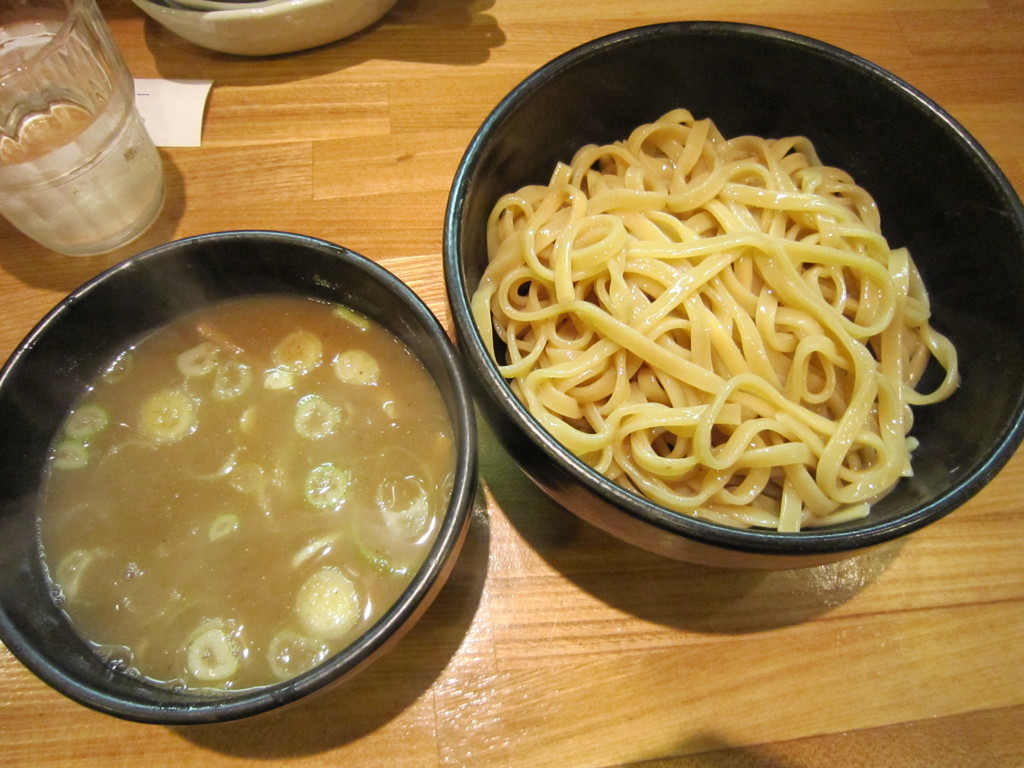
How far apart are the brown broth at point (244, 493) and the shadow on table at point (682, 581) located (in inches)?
11.1

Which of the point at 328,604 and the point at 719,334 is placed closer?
the point at 328,604

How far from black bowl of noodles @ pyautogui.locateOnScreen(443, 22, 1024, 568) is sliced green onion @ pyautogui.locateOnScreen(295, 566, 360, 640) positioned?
0.33 meters

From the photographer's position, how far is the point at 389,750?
1.12 meters

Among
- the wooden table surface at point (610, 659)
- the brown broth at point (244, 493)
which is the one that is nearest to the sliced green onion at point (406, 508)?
the brown broth at point (244, 493)

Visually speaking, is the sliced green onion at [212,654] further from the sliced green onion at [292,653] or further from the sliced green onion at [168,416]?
the sliced green onion at [168,416]

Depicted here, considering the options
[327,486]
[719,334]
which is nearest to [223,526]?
[327,486]

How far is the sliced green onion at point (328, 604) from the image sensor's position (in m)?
1.01

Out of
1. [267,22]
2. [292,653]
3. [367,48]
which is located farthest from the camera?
[367,48]

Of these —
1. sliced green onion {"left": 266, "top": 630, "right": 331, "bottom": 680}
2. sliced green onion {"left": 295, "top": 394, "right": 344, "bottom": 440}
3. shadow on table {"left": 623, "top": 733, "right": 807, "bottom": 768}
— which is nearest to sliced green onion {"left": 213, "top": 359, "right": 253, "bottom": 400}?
sliced green onion {"left": 295, "top": 394, "right": 344, "bottom": 440}

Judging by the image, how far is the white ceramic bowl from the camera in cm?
166

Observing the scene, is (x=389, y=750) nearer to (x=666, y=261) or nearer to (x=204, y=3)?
(x=666, y=261)

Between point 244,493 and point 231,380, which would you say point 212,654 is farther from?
point 231,380

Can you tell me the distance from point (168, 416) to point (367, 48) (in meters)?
1.23

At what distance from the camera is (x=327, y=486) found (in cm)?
111
